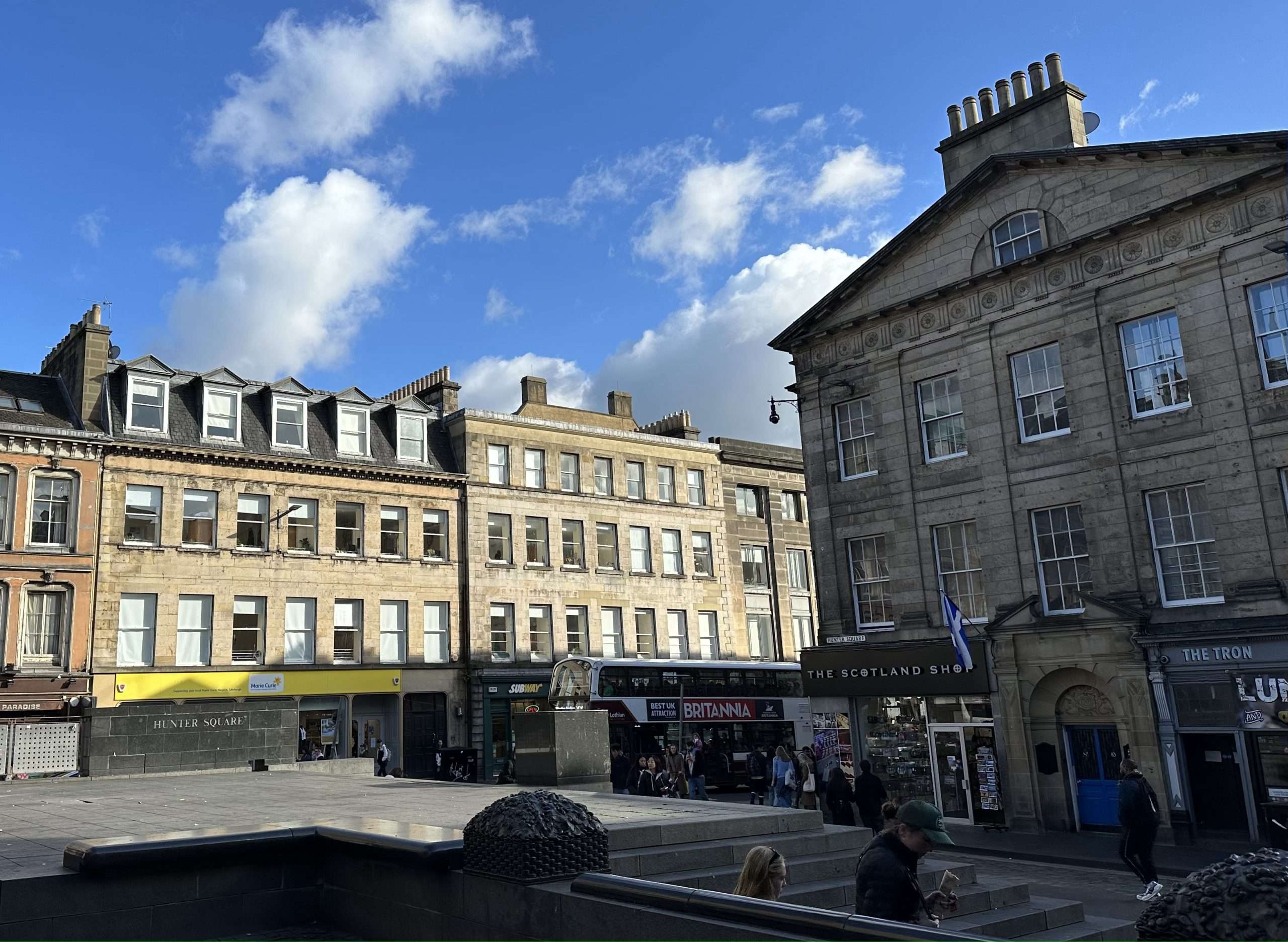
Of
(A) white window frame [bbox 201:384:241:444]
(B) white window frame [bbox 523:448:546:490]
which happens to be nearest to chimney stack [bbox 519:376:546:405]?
(B) white window frame [bbox 523:448:546:490]

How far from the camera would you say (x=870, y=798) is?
21.4m

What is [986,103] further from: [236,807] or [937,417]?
[236,807]

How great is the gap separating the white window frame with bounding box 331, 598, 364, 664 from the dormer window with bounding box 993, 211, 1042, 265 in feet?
84.8

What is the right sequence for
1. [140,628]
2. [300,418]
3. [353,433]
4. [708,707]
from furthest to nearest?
Answer: [353,433] < [300,418] < [708,707] < [140,628]

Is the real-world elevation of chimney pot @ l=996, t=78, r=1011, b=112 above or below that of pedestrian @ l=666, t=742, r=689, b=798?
above

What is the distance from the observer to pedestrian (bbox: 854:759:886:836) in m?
21.4

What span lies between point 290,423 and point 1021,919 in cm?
3417

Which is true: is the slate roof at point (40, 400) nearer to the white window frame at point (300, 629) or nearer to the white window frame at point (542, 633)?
the white window frame at point (300, 629)

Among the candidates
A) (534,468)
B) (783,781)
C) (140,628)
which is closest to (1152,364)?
(783,781)

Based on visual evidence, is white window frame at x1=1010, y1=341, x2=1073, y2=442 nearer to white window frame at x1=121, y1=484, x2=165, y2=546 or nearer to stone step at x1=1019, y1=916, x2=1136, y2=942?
stone step at x1=1019, y1=916, x2=1136, y2=942

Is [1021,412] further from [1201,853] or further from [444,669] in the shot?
[444,669]

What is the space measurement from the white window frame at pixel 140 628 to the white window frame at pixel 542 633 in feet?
46.5

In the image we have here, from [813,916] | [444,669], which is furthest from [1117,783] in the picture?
[444,669]

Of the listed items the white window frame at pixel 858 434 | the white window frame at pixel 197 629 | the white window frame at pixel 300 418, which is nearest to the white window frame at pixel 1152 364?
the white window frame at pixel 858 434
